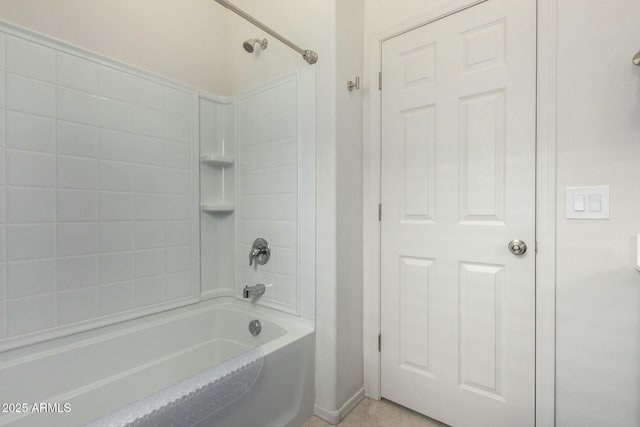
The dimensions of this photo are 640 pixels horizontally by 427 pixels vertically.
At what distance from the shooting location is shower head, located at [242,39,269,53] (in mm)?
1679

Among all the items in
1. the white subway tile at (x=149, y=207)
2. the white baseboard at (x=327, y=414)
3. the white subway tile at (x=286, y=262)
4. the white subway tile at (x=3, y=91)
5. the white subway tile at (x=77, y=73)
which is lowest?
the white baseboard at (x=327, y=414)

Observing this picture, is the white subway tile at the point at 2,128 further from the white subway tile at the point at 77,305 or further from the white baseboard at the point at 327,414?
the white baseboard at the point at 327,414

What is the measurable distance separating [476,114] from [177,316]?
1864 mm

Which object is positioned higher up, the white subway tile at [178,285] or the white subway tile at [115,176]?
the white subway tile at [115,176]

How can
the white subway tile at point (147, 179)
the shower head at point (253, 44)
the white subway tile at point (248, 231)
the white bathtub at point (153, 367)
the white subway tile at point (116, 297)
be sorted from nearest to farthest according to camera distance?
the white bathtub at point (153, 367) < the white subway tile at point (116, 297) < the white subway tile at point (147, 179) < the shower head at point (253, 44) < the white subway tile at point (248, 231)

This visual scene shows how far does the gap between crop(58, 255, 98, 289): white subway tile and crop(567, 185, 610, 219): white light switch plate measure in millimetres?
2047

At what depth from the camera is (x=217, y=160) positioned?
1881mm

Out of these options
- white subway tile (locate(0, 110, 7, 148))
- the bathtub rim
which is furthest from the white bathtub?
white subway tile (locate(0, 110, 7, 148))

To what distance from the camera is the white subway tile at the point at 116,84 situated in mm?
1442

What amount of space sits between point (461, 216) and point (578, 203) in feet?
1.34

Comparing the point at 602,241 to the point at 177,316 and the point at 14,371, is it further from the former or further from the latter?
the point at 14,371

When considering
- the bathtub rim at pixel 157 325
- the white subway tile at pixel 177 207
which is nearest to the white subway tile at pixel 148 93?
the white subway tile at pixel 177 207

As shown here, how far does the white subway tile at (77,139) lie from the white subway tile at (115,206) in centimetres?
21

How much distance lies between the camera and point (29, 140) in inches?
48.7
